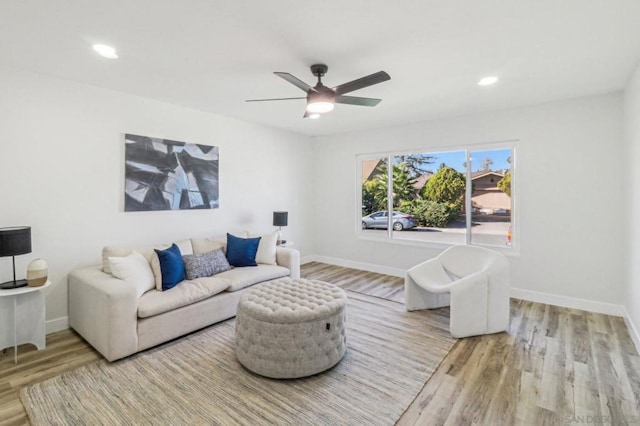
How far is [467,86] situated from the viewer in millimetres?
3375

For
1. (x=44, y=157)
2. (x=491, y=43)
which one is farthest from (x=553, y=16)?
(x=44, y=157)

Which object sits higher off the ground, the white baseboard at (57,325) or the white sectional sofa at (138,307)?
the white sectional sofa at (138,307)

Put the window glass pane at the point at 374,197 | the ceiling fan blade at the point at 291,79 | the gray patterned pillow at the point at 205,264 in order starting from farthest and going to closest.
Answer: the window glass pane at the point at 374,197, the gray patterned pillow at the point at 205,264, the ceiling fan blade at the point at 291,79

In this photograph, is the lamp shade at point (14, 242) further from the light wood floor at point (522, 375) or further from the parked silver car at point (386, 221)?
the parked silver car at point (386, 221)

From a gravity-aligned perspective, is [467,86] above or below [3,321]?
above

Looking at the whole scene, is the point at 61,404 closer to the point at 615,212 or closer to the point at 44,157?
the point at 44,157

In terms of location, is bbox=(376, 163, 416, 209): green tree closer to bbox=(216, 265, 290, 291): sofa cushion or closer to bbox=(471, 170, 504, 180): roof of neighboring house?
bbox=(471, 170, 504, 180): roof of neighboring house

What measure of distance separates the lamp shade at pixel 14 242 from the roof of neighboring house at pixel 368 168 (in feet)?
15.6

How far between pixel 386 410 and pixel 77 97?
418 cm

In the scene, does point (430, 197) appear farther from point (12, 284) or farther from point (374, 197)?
point (12, 284)

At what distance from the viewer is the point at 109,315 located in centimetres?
258

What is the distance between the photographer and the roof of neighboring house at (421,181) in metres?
5.14

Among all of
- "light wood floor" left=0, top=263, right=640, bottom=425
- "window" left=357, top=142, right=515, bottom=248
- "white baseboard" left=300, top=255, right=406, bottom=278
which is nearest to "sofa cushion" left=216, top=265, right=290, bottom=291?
"light wood floor" left=0, top=263, right=640, bottom=425

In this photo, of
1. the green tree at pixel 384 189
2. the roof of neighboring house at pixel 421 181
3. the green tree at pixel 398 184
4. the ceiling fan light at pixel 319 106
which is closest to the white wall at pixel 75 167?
the ceiling fan light at pixel 319 106
